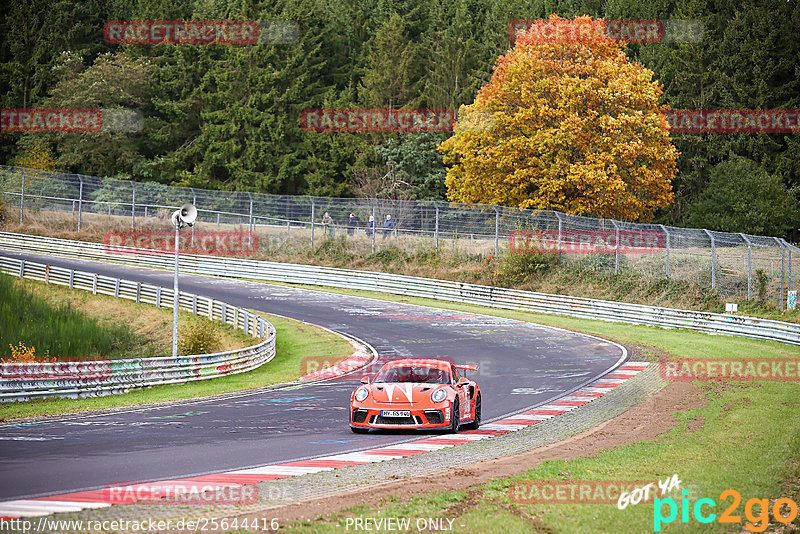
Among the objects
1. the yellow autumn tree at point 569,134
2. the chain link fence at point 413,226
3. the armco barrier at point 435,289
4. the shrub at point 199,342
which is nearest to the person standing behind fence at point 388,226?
the chain link fence at point 413,226

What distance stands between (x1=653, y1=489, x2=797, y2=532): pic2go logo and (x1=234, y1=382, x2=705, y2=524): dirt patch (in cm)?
191

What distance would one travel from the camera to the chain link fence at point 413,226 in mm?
38812

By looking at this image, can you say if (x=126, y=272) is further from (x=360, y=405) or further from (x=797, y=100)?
(x=797, y=100)

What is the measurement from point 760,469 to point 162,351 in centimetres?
2646

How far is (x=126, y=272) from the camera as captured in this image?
165ft

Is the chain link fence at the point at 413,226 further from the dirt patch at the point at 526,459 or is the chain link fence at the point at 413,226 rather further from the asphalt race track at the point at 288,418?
the dirt patch at the point at 526,459

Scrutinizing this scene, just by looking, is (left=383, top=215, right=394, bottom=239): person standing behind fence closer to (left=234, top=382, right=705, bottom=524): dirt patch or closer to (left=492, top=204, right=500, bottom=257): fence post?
(left=492, top=204, right=500, bottom=257): fence post

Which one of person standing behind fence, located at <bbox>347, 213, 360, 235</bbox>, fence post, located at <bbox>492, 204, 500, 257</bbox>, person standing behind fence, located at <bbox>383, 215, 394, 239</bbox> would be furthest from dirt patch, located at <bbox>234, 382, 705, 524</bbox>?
person standing behind fence, located at <bbox>347, 213, 360, 235</bbox>

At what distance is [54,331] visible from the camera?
1291 inches

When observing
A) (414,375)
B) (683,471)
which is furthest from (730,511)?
(414,375)

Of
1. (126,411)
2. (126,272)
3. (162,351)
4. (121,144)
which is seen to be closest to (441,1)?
(121,144)

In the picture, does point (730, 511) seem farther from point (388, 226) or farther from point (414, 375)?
point (388, 226)

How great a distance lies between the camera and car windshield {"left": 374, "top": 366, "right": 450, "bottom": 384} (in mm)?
16297

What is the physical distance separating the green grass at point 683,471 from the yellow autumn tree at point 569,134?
27.4 m
